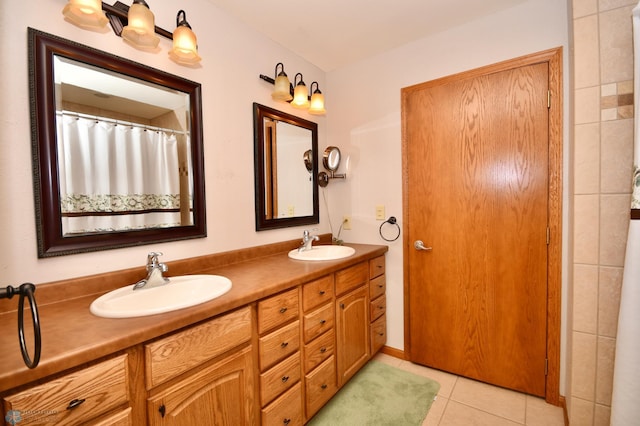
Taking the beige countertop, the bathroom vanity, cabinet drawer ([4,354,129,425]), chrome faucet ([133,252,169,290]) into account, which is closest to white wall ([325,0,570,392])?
the bathroom vanity

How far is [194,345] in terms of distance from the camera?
0.98 metres

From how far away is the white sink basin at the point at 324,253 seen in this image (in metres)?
1.87

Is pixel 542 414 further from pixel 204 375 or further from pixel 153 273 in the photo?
pixel 153 273

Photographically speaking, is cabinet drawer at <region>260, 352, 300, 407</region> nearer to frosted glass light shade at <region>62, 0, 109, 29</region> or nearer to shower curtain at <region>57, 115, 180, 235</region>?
shower curtain at <region>57, 115, 180, 235</region>

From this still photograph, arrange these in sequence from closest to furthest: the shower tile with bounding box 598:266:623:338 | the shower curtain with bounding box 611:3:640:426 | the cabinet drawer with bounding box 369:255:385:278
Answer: the shower curtain with bounding box 611:3:640:426, the shower tile with bounding box 598:266:623:338, the cabinet drawer with bounding box 369:255:385:278

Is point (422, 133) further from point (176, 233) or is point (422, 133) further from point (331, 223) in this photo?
point (176, 233)

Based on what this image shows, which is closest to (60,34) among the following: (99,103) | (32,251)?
(99,103)

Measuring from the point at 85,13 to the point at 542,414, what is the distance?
292 centimetres

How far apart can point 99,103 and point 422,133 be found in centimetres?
190

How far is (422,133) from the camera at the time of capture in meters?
2.05

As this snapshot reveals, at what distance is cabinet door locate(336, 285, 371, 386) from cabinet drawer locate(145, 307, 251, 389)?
0.74 m

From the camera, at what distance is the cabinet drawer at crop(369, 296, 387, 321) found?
2.07 m

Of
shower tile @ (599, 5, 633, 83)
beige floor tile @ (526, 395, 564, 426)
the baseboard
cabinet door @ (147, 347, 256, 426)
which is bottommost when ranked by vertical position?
beige floor tile @ (526, 395, 564, 426)

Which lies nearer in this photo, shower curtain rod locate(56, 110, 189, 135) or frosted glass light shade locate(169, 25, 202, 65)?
shower curtain rod locate(56, 110, 189, 135)
